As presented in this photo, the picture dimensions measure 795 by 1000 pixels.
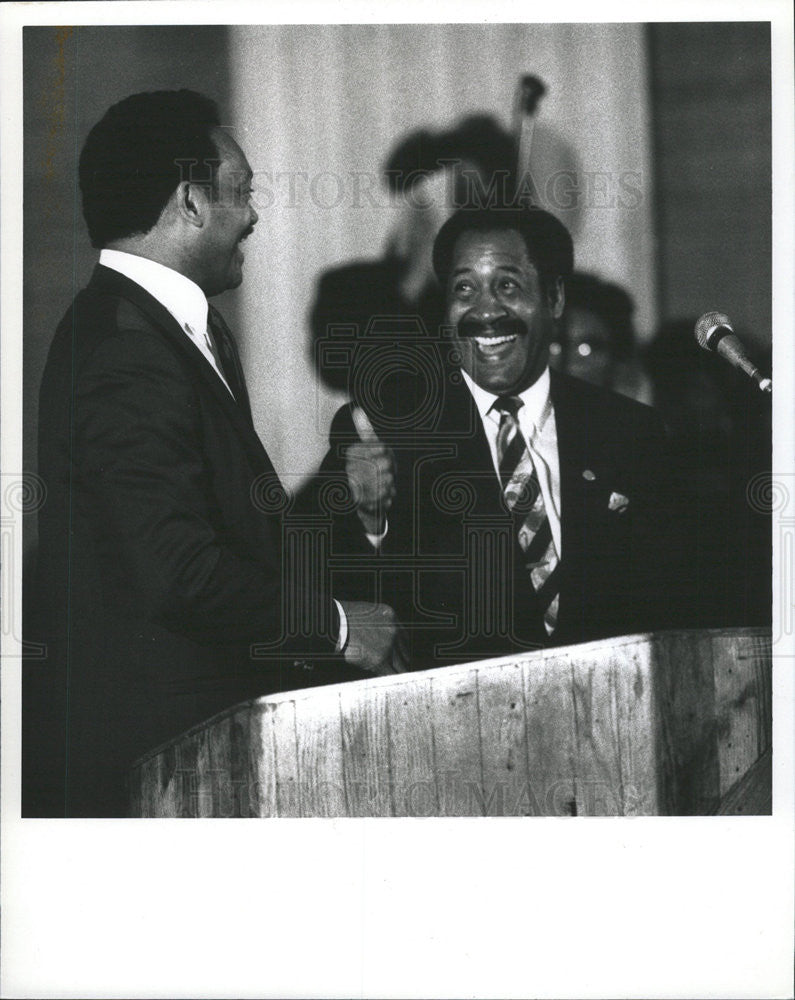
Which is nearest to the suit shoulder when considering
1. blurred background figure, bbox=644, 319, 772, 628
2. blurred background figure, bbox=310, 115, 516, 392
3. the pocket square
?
blurred background figure, bbox=310, 115, 516, 392

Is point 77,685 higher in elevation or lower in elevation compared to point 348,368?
lower

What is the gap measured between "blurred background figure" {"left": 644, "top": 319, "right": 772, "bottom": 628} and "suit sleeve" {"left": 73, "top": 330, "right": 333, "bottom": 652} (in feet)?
4.26

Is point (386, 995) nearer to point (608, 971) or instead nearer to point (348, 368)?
point (608, 971)

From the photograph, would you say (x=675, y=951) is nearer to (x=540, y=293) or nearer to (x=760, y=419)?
(x=760, y=419)

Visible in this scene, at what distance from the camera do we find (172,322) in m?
3.69

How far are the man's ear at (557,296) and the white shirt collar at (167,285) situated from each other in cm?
114

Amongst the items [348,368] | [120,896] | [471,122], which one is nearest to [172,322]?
[348,368]

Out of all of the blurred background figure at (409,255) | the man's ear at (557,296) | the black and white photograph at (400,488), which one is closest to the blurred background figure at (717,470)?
the black and white photograph at (400,488)

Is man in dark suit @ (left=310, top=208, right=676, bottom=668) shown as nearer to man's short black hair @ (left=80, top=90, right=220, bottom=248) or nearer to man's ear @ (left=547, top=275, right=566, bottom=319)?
man's ear @ (left=547, top=275, right=566, bottom=319)

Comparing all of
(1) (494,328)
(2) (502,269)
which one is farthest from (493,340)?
(2) (502,269)

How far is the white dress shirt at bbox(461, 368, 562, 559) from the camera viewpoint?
3732 millimetres

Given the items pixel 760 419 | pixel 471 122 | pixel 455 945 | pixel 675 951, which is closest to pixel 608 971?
pixel 675 951

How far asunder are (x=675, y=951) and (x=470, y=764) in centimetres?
91

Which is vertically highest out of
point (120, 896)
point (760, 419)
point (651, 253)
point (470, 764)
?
point (651, 253)
